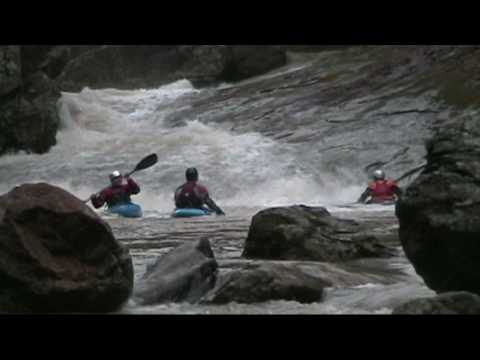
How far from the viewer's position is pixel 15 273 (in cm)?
613

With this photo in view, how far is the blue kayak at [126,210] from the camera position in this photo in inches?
616

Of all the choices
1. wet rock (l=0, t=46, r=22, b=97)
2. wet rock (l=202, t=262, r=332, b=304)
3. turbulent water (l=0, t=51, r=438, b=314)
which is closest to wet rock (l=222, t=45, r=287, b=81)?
turbulent water (l=0, t=51, r=438, b=314)

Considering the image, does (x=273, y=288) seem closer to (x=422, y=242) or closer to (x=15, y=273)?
(x=422, y=242)

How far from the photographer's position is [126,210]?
51.4ft

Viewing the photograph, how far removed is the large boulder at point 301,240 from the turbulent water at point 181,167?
25 cm

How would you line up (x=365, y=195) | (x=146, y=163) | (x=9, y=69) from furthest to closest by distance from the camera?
(x=9, y=69), (x=146, y=163), (x=365, y=195)

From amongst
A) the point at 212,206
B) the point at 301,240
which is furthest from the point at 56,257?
the point at 212,206

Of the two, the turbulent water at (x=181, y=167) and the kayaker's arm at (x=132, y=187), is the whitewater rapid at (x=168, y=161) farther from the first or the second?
the kayaker's arm at (x=132, y=187)

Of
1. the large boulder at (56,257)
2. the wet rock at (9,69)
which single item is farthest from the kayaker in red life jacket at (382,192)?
the wet rock at (9,69)

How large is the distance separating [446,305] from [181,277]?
2439 mm

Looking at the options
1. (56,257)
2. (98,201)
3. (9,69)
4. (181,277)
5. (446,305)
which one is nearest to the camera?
(446,305)

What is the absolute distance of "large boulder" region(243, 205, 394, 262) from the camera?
871 centimetres

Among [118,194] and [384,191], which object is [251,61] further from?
[118,194]
